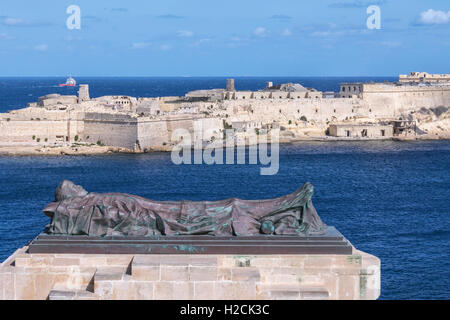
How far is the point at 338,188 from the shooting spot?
34.7 m

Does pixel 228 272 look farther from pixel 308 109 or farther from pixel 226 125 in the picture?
pixel 308 109

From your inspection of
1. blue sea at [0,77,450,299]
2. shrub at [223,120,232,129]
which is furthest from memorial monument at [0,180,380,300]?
shrub at [223,120,232,129]

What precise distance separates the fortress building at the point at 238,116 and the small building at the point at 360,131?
7cm

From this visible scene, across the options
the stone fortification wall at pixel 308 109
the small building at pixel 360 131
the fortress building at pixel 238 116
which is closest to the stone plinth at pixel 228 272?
the fortress building at pixel 238 116

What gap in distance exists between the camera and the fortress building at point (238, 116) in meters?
49.3

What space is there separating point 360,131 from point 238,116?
870cm

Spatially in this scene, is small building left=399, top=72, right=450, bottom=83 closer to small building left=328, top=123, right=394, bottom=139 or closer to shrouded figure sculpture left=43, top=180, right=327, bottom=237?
small building left=328, top=123, right=394, bottom=139

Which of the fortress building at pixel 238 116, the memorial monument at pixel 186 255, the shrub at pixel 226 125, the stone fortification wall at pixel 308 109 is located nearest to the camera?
the memorial monument at pixel 186 255

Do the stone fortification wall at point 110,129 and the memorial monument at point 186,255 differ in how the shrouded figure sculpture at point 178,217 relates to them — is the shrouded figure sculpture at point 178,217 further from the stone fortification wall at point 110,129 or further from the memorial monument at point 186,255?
the stone fortification wall at point 110,129

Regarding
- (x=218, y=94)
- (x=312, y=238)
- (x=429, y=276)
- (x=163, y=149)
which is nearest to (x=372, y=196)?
(x=429, y=276)

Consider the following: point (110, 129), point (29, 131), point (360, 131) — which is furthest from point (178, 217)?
point (360, 131)

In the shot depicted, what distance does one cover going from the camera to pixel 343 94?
220 ft
